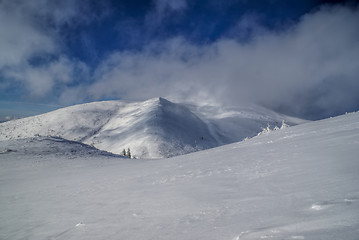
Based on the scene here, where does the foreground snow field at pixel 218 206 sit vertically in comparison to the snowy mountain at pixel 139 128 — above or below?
below

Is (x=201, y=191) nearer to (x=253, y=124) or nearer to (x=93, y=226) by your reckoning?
(x=93, y=226)

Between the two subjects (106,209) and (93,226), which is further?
(106,209)

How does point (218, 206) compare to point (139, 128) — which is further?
point (139, 128)

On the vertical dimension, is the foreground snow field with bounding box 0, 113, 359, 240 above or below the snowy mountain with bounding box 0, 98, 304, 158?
below

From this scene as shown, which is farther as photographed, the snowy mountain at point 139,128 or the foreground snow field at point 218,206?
the snowy mountain at point 139,128

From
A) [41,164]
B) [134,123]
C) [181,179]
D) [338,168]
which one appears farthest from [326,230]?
[134,123]

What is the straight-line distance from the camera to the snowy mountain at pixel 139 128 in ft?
145

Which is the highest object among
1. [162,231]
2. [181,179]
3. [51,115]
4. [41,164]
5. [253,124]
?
[51,115]

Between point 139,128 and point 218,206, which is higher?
point 139,128

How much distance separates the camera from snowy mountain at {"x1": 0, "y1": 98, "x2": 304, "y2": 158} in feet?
145

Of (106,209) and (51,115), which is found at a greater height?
(51,115)

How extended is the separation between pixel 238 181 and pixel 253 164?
105cm

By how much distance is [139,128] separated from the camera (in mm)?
54125

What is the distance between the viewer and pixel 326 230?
1465 mm
